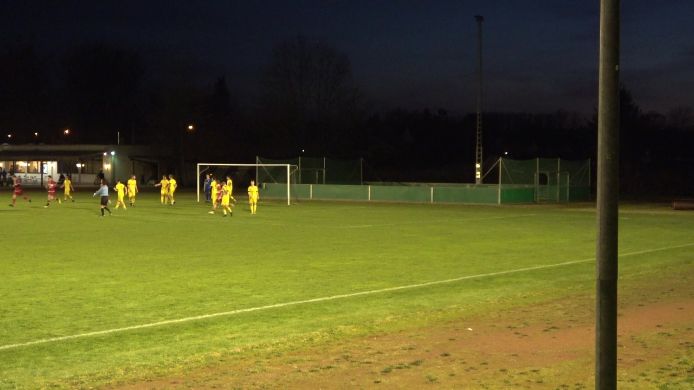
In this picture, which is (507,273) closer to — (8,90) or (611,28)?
(611,28)

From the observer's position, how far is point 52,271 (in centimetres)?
1597

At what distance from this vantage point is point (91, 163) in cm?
8900

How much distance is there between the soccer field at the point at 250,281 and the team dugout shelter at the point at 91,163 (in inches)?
2228

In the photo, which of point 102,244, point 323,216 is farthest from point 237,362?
point 323,216

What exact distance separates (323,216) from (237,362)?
2651 centimetres

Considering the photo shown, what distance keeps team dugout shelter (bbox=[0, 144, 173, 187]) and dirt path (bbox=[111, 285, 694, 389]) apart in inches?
3102

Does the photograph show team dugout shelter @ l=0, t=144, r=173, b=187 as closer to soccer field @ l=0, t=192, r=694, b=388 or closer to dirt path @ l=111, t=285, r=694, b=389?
soccer field @ l=0, t=192, r=694, b=388

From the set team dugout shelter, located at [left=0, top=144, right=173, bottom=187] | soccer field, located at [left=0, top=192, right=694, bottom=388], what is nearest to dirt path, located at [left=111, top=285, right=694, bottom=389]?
soccer field, located at [left=0, top=192, right=694, bottom=388]

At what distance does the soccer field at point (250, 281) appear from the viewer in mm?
9195

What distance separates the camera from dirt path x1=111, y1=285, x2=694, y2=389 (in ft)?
24.7

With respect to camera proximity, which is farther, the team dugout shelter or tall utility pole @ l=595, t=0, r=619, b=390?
the team dugout shelter

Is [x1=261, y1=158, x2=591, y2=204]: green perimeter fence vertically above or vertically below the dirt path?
above

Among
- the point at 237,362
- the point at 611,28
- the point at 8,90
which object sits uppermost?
the point at 8,90

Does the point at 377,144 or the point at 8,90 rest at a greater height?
the point at 8,90
